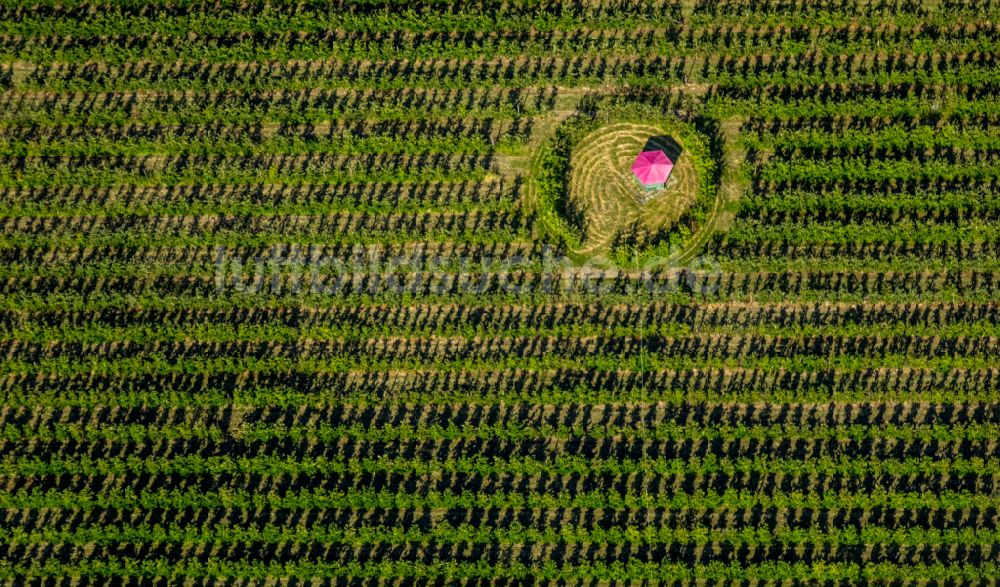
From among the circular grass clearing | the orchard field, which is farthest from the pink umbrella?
the orchard field

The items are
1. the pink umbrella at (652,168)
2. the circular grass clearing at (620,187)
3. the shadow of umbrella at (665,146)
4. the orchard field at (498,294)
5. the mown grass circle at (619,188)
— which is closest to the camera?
the orchard field at (498,294)

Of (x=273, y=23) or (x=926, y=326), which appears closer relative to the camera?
(x=926, y=326)

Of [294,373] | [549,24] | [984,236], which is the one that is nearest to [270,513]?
[294,373]

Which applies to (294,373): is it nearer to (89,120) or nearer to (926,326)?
(89,120)

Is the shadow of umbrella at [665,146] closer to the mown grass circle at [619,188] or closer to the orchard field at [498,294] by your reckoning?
the mown grass circle at [619,188]

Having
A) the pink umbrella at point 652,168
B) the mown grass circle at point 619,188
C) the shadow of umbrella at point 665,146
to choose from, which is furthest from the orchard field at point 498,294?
the pink umbrella at point 652,168

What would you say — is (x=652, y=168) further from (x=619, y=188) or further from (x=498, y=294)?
(x=498, y=294)
